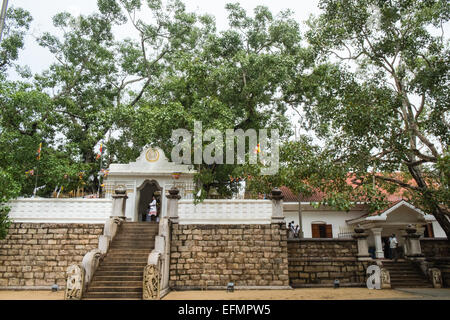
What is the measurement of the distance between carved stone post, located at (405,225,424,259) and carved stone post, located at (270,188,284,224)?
19.0 ft

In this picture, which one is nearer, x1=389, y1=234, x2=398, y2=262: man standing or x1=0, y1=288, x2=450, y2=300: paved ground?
x1=0, y1=288, x2=450, y2=300: paved ground

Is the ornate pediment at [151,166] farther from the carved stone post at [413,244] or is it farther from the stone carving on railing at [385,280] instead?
the carved stone post at [413,244]

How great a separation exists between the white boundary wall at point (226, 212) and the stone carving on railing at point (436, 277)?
6.48m

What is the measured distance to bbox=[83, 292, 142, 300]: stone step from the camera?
846 centimetres

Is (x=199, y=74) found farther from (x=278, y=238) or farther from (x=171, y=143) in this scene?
(x=278, y=238)

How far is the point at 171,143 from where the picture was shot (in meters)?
15.2

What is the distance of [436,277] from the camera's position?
11570 millimetres

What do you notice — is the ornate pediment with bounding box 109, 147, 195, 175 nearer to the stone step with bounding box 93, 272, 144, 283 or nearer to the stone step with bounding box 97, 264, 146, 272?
the stone step with bounding box 97, 264, 146, 272

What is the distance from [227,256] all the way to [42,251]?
6653 millimetres

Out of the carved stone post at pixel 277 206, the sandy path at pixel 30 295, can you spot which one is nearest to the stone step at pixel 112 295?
the sandy path at pixel 30 295

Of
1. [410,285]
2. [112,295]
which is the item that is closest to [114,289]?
[112,295]

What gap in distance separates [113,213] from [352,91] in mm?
9681

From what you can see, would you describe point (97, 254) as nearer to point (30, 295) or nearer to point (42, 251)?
point (30, 295)

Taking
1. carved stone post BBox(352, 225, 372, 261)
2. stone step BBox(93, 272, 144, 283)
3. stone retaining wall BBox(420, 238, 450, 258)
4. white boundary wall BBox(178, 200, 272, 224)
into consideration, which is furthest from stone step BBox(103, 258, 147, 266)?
stone retaining wall BBox(420, 238, 450, 258)
